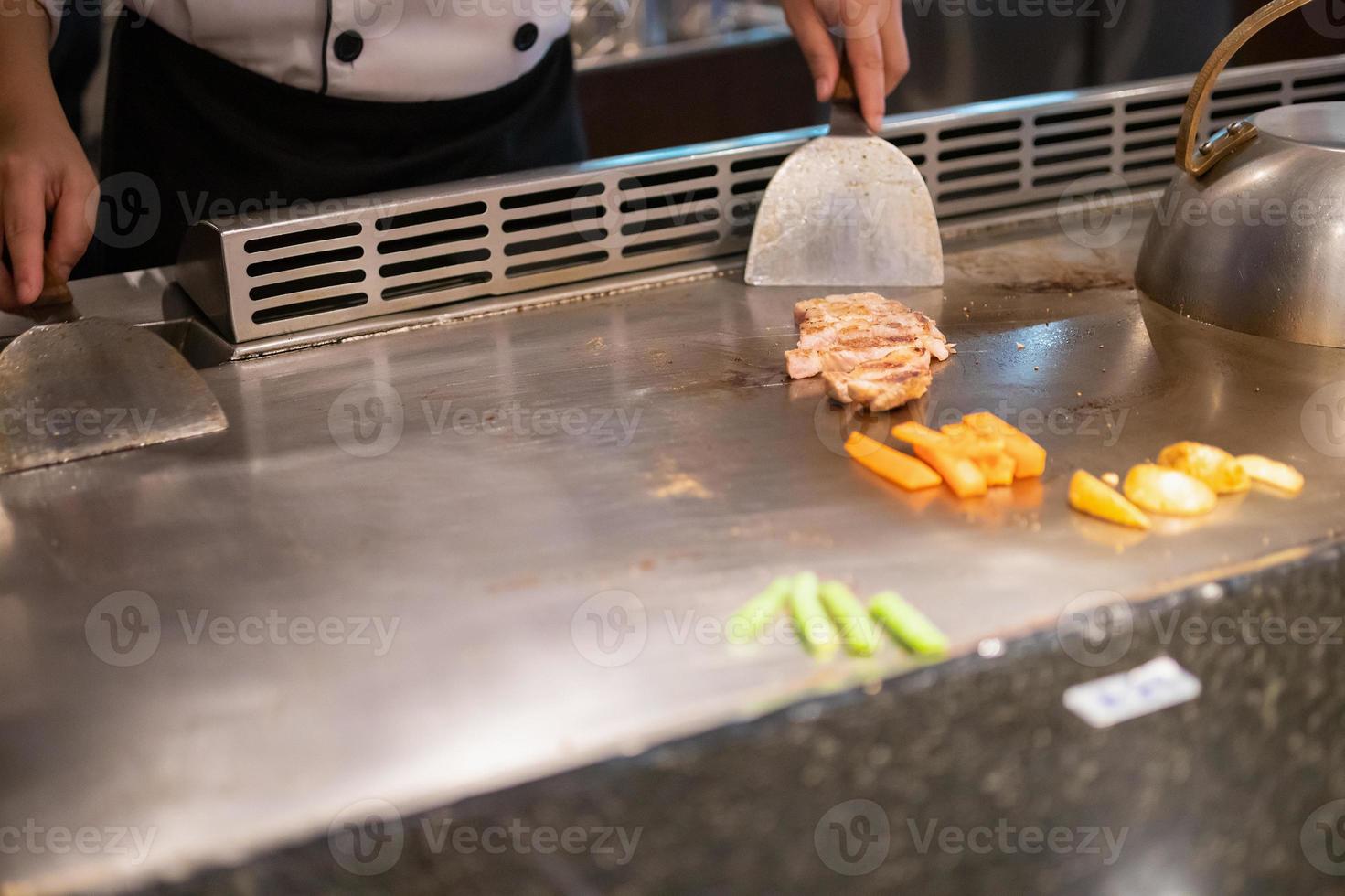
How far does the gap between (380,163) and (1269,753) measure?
1.44 m

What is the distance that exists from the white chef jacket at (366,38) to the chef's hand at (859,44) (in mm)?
422

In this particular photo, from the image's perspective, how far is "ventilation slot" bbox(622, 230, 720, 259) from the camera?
171 cm

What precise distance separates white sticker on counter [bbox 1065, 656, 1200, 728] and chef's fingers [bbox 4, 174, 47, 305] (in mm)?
1165

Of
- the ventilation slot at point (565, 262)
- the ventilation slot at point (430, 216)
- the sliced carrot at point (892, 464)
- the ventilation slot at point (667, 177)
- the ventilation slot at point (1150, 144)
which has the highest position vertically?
the ventilation slot at point (430, 216)

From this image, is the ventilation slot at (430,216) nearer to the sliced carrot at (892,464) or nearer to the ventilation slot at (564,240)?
the ventilation slot at (564,240)

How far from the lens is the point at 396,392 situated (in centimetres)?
136

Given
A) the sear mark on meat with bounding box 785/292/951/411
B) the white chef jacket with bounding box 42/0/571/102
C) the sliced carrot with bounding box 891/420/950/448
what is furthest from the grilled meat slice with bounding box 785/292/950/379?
the white chef jacket with bounding box 42/0/571/102

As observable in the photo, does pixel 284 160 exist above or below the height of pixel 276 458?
above

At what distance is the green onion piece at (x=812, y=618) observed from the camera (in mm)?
885

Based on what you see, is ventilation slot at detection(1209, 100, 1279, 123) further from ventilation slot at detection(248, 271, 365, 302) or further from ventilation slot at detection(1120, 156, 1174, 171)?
ventilation slot at detection(248, 271, 365, 302)

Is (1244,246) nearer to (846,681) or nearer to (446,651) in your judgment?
(846,681)

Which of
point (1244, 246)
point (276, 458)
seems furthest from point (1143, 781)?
point (276, 458)

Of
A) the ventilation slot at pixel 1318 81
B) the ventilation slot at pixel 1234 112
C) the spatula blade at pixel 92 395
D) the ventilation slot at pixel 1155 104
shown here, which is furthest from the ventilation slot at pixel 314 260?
the ventilation slot at pixel 1318 81

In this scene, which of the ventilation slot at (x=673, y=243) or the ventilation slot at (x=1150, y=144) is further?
the ventilation slot at (x=1150, y=144)
